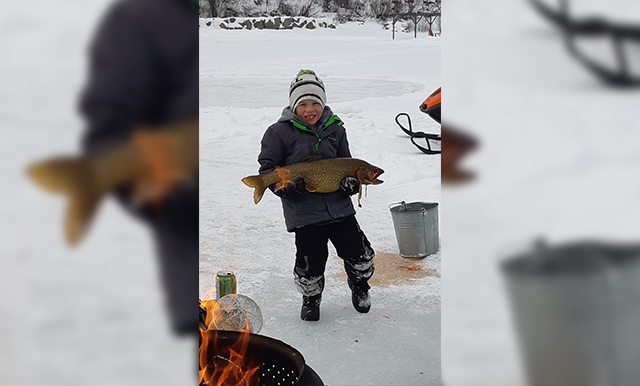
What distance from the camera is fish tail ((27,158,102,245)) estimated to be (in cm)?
129

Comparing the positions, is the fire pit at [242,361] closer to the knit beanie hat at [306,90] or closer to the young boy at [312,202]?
the young boy at [312,202]

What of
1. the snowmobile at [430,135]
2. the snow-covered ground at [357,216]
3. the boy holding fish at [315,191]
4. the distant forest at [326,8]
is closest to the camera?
the snow-covered ground at [357,216]

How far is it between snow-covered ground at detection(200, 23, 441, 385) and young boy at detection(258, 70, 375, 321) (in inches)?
11.0

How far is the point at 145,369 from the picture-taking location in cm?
137

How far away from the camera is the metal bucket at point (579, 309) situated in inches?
53.0

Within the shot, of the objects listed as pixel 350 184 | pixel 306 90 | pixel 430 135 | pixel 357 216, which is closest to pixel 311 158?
pixel 350 184

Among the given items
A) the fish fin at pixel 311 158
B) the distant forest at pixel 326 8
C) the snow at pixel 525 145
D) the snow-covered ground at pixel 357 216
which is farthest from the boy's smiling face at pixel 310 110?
the distant forest at pixel 326 8

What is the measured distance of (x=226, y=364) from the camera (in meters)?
2.57

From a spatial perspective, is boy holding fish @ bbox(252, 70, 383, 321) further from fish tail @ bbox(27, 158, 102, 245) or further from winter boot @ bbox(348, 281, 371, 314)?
fish tail @ bbox(27, 158, 102, 245)

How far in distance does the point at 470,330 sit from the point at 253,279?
141 inches

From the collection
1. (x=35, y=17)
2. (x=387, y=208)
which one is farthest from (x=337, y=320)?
(x=35, y=17)

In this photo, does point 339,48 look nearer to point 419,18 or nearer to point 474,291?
point 419,18

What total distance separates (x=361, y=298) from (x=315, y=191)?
0.80m

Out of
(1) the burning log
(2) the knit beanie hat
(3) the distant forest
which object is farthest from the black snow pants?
(3) the distant forest
